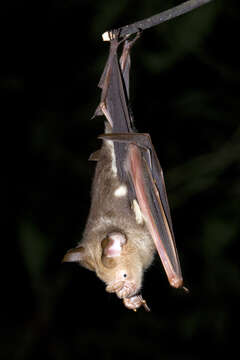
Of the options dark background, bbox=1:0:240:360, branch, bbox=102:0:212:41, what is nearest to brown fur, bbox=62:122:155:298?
branch, bbox=102:0:212:41

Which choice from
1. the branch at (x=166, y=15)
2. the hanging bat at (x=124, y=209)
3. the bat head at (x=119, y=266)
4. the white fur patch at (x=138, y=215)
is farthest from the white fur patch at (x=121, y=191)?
the branch at (x=166, y=15)

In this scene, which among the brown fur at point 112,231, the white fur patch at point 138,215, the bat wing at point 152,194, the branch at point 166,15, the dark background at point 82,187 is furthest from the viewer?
the dark background at point 82,187

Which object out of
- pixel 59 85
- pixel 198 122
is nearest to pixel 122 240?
pixel 198 122

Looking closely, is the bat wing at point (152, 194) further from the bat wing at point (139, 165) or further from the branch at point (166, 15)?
the branch at point (166, 15)

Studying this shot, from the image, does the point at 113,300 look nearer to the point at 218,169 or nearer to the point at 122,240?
the point at 218,169

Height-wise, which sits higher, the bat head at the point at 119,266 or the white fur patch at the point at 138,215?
the white fur patch at the point at 138,215

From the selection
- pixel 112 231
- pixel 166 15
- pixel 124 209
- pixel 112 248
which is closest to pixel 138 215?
pixel 124 209
